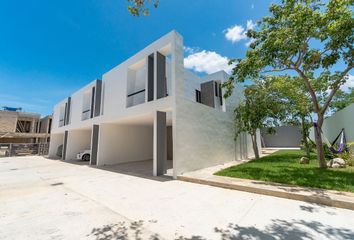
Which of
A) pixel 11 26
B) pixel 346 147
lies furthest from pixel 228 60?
pixel 11 26

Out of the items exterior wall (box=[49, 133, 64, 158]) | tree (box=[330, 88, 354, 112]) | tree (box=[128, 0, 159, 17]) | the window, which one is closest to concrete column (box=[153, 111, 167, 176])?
tree (box=[128, 0, 159, 17])

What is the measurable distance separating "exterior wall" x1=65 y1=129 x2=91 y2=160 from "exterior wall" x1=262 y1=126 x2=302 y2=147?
2249cm

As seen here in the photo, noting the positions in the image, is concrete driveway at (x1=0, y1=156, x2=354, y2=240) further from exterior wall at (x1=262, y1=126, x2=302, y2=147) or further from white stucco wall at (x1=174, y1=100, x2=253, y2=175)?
exterior wall at (x1=262, y1=126, x2=302, y2=147)

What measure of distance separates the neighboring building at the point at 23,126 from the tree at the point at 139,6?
2888 cm

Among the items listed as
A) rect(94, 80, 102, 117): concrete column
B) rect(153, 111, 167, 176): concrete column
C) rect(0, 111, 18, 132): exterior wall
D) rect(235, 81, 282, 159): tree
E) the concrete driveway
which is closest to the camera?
the concrete driveway

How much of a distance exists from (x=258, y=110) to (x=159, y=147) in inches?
255

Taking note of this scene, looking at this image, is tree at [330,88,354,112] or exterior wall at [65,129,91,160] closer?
exterior wall at [65,129,91,160]

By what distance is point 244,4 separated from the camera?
21.7 ft

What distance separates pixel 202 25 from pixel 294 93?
8123 millimetres

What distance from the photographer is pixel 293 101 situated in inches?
457

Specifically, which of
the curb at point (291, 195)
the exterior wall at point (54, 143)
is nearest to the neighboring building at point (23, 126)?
the exterior wall at point (54, 143)

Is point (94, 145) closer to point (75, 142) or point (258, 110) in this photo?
point (75, 142)

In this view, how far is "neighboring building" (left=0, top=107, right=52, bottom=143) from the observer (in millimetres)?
24583

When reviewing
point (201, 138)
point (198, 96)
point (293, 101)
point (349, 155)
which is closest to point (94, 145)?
point (201, 138)
